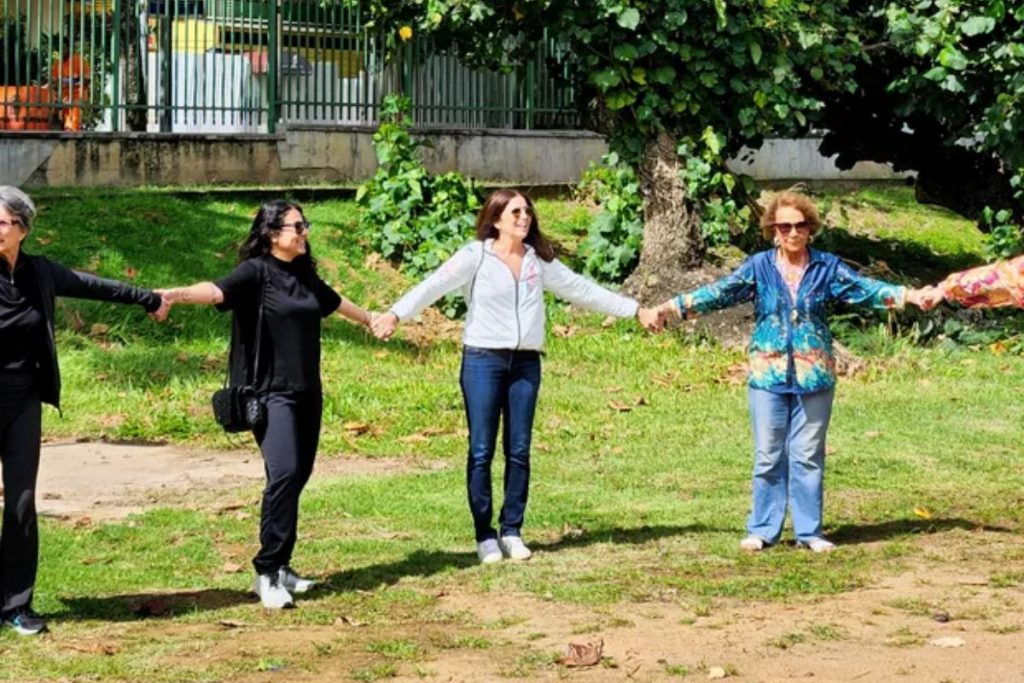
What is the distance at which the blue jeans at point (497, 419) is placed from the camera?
9.34 metres

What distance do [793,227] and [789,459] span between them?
111 cm

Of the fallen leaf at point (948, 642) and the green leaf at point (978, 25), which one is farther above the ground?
the green leaf at point (978, 25)

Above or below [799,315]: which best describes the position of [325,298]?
above

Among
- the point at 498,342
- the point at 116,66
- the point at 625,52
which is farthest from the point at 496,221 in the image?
the point at 116,66

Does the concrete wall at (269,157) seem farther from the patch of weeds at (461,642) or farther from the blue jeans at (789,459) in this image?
the patch of weeds at (461,642)

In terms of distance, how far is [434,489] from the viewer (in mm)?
11398

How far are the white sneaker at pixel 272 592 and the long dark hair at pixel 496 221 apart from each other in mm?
1969

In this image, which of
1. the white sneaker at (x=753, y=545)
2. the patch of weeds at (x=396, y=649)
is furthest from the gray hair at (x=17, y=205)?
the white sneaker at (x=753, y=545)

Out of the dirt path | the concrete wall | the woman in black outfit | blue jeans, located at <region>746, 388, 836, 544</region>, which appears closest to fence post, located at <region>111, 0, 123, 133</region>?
the concrete wall

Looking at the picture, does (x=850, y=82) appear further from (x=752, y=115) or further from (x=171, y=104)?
(x=171, y=104)

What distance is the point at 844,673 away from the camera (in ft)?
24.0

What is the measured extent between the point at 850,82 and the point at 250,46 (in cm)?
689

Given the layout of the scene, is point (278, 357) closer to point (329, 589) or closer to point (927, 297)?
point (329, 589)

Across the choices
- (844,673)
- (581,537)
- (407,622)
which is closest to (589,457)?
(581,537)
